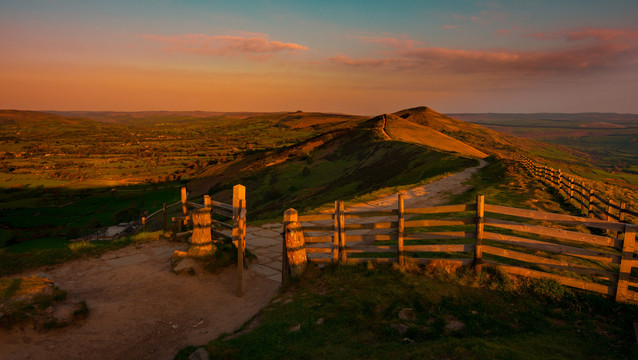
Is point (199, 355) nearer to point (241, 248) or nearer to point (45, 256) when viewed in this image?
point (241, 248)

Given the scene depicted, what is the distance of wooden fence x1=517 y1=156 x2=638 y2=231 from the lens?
13.5 m

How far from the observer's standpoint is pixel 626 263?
666 centimetres

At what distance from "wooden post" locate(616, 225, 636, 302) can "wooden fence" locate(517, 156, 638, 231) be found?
635cm

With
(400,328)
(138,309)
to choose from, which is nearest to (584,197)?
(400,328)

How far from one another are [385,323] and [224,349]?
121 inches

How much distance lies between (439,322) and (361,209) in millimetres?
12101

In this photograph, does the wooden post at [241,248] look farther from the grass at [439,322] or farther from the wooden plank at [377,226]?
the wooden plank at [377,226]

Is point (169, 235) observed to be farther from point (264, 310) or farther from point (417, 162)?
point (417, 162)

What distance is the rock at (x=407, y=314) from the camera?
21.4 feet

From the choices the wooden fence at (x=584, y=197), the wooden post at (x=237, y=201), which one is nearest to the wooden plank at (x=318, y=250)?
the wooden post at (x=237, y=201)

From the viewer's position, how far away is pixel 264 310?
799cm

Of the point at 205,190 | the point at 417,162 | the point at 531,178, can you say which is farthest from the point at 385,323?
the point at 205,190

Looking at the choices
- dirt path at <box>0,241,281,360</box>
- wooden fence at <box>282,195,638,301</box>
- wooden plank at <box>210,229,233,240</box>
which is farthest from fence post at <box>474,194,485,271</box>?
wooden plank at <box>210,229,233,240</box>

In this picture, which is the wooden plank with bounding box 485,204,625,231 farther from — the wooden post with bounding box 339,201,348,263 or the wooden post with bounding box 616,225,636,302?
the wooden post with bounding box 339,201,348,263
